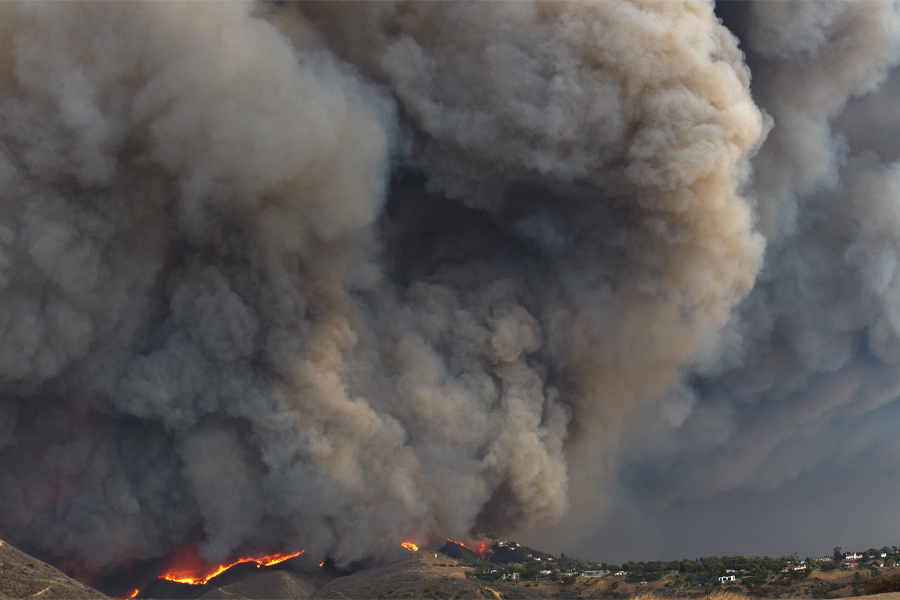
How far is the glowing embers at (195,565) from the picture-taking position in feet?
133

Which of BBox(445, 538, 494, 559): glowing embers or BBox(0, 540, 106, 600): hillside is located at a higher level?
BBox(445, 538, 494, 559): glowing embers

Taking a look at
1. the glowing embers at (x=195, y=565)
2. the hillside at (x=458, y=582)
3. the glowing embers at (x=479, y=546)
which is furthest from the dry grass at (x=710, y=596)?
the glowing embers at (x=195, y=565)

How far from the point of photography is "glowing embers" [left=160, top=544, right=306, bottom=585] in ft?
133

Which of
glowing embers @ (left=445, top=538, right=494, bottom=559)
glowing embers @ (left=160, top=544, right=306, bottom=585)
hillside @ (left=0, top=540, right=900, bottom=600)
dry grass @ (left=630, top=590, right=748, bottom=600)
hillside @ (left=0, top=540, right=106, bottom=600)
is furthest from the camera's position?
glowing embers @ (left=445, top=538, right=494, bottom=559)

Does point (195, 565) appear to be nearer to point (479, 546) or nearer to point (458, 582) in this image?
point (458, 582)

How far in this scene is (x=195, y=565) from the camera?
4088 centimetres

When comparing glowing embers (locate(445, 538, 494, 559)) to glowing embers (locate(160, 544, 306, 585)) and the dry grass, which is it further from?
the dry grass

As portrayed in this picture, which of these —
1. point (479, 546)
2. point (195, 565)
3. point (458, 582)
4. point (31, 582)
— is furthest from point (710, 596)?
point (195, 565)

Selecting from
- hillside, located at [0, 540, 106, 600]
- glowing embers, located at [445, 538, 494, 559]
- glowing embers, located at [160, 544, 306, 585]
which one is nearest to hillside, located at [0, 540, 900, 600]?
hillside, located at [0, 540, 106, 600]

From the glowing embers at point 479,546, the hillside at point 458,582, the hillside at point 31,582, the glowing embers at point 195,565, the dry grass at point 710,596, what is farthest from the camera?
the glowing embers at point 479,546

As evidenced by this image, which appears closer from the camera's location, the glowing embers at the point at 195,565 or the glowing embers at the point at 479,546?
the glowing embers at the point at 195,565

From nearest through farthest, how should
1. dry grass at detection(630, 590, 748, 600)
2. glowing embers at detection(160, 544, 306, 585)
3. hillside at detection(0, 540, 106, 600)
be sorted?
hillside at detection(0, 540, 106, 600) < dry grass at detection(630, 590, 748, 600) < glowing embers at detection(160, 544, 306, 585)

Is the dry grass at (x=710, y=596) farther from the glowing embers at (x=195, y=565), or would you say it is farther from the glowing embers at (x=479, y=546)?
the glowing embers at (x=195, y=565)

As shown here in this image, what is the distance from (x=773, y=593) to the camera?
32344 mm
